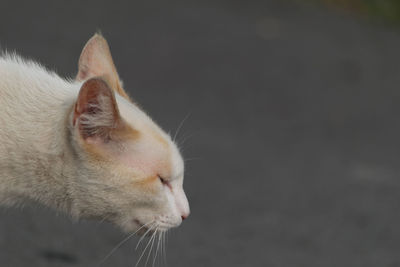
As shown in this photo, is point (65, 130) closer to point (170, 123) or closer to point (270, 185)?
point (270, 185)

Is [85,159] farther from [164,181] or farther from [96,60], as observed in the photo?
[96,60]

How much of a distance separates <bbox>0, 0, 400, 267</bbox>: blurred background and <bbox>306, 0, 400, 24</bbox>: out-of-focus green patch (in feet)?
0.09

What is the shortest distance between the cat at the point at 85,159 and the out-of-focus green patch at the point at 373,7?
369 inches

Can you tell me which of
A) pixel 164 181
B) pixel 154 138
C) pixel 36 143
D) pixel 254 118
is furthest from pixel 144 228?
pixel 254 118

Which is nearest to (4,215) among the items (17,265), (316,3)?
(17,265)

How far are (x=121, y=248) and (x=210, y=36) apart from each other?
6.05 metres

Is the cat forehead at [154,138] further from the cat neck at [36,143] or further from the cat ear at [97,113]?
the cat neck at [36,143]

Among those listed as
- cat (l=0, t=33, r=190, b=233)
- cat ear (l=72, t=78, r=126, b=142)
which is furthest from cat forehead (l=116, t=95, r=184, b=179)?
cat ear (l=72, t=78, r=126, b=142)

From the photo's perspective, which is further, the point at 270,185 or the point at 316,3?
the point at 316,3

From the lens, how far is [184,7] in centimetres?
1086

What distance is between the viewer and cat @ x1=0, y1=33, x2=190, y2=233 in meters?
3.09

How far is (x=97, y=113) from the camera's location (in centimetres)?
298

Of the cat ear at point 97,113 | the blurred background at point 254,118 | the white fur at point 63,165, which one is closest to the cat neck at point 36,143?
the white fur at point 63,165

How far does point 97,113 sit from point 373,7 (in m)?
10.1
